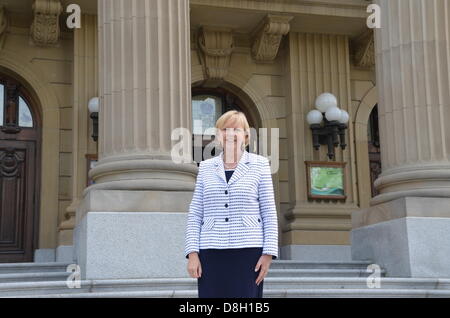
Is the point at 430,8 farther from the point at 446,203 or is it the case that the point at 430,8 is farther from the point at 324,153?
the point at 324,153

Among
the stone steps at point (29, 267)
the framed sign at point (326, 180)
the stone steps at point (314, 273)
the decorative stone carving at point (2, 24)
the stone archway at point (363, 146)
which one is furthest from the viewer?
the stone archway at point (363, 146)

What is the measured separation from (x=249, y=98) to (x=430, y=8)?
5159 mm

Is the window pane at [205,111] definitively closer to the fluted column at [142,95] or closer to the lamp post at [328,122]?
the lamp post at [328,122]

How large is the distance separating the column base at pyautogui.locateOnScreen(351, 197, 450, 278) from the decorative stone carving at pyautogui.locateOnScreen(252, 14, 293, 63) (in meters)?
5.39

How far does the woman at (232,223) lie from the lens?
4621 millimetres

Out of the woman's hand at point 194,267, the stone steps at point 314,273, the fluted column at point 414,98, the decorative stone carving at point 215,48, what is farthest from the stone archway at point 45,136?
the woman's hand at point 194,267

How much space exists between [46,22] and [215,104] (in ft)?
12.2

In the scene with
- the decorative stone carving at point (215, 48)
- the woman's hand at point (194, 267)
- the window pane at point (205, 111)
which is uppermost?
the decorative stone carving at point (215, 48)

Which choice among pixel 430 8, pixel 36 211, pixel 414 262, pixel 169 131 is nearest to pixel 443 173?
pixel 414 262

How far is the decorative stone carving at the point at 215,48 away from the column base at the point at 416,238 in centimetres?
566

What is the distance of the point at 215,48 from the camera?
14.8 meters

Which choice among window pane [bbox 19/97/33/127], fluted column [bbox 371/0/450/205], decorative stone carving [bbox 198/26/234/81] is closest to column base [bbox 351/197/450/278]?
fluted column [bbox 371/0/450/205]

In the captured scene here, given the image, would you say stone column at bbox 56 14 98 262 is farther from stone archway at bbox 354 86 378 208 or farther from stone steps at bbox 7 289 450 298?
stone steps at bbox 7 289 450 298

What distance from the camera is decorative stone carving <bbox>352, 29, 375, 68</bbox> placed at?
1528 cm
